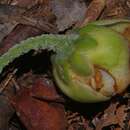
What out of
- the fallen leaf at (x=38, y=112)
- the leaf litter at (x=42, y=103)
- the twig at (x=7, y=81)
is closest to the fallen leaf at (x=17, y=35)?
the leaf litter at (x=42, y=103)

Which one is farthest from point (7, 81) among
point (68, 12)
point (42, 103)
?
point (68, 12)

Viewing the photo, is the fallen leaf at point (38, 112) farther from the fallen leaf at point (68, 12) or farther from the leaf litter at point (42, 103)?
the fallen leaf at point (68, 12)

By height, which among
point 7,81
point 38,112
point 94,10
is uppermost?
point 94,10

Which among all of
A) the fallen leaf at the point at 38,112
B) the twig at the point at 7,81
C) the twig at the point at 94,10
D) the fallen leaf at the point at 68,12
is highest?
the twig at the point at 94,10

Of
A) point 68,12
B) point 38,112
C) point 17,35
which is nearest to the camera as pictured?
point 38,112

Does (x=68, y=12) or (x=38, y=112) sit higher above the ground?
(x=68, y=12)

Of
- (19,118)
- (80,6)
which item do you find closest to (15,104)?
(19,118)

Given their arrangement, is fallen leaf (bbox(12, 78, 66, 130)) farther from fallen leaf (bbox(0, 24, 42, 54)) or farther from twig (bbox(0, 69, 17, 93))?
fallen leaf (bbox(0, 24, 42, 54))

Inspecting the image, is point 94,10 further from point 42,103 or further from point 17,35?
point 42,103

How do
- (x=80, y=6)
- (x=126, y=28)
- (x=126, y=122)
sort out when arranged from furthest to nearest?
(x=80, y=6) < (x=126, y=122) < (x=126, y=28)

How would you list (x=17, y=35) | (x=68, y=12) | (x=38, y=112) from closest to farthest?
(x=38, y=112) < (x=17, y=35) < (x=68, y=12)

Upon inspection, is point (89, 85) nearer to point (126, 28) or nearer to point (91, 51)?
point (91, 51)
